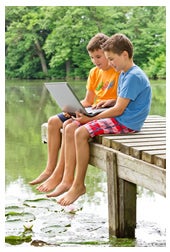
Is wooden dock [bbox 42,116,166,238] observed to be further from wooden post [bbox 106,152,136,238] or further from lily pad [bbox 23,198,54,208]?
lily pad [bbox 23,198,54,208]

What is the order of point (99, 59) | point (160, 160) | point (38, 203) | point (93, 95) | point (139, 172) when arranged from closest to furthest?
point (160, 160), point (139, 172), point (99, 59), point (38, 203), point (93, 95)

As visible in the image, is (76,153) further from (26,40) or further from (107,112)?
(26,40)

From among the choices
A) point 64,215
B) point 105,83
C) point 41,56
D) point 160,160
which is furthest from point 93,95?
point 41,56

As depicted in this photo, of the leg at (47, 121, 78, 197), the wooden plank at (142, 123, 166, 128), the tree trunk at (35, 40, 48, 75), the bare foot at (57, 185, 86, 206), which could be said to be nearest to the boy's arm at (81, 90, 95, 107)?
the wooden plank at (142, 123, 166, 128)

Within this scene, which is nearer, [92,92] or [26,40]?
[92,92]

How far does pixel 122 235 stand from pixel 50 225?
0.41 metres

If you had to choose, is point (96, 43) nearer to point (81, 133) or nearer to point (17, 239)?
point (81, 133)

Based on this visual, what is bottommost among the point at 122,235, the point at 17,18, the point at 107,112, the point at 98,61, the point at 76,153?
the point at 122,235

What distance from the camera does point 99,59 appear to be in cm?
349

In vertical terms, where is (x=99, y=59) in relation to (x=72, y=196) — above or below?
above

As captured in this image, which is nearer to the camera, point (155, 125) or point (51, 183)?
point (51, 183)

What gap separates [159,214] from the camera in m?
3.39

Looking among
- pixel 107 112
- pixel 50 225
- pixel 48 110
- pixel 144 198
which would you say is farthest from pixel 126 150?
pixel 48 110

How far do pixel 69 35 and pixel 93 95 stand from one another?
54.9 feet
